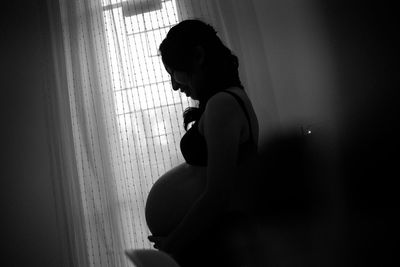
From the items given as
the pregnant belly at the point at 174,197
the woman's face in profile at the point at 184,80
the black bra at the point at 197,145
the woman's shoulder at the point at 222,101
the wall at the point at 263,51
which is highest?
the wall at the point at 263,51

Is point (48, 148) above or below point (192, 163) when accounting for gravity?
above

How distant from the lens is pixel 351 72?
0.28 meters

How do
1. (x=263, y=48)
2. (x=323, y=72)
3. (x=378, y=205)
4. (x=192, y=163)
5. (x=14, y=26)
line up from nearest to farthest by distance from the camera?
1. (x=378, y=205)
2. (x=323, y=72)
3. (x=192, y=163)
4. (x=263, y=48)
5. (x=14, y=26)

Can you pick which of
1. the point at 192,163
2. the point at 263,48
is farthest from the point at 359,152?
the point at 263,48

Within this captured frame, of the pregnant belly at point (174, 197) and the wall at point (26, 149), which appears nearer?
the pregnant belly at point (174, 197)

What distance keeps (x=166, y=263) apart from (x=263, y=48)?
5.73 feet

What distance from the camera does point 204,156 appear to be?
0.70m

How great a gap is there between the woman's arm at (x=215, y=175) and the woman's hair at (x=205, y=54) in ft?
0.36

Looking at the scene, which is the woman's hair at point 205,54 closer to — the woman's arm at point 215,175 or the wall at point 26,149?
the woman's arm at point 215,175

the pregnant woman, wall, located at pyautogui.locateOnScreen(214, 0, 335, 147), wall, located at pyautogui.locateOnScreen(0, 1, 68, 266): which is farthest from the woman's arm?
wall, located at pyautogui.locateOnScreen(0, 1, 68, 266)

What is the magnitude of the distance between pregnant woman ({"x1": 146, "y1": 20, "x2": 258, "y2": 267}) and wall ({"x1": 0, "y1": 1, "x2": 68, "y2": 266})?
53.1 inches

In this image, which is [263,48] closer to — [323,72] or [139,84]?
[139,84]

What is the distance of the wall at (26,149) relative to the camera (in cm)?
196

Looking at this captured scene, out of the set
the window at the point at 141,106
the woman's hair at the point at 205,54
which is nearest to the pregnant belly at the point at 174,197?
the woman's hair at the point at 205,54
